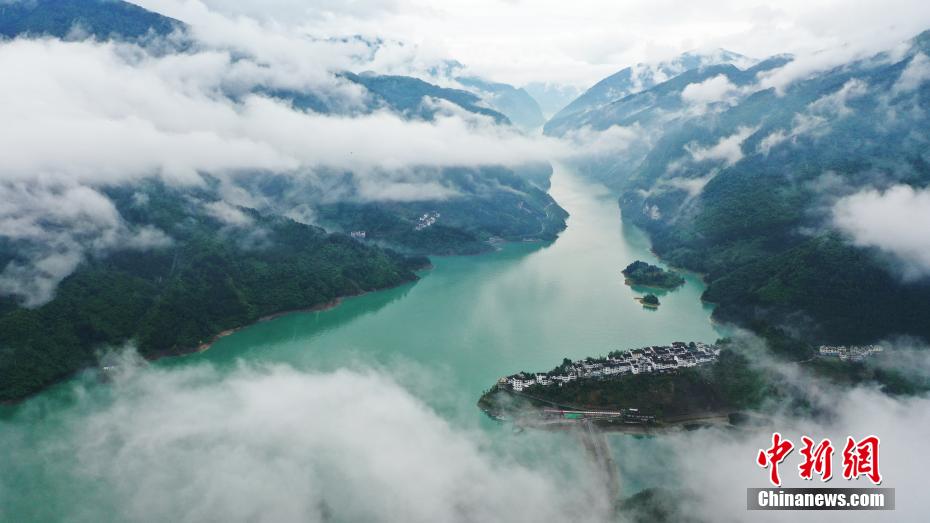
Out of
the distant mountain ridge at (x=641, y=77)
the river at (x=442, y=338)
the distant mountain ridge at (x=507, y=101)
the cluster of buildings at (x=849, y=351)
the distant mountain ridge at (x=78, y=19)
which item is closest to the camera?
the river at (x=442, y=338)

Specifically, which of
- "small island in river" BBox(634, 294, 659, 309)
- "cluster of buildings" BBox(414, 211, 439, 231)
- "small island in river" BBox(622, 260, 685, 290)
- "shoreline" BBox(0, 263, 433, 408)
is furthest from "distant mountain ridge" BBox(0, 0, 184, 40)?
"small island in river" BBox(634, 294, 659, 309)

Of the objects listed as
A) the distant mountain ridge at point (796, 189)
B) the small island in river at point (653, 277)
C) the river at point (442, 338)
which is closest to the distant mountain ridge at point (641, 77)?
the distant mountain ridge at point (796, 189)

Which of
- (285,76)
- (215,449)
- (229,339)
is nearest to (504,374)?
(215,449)

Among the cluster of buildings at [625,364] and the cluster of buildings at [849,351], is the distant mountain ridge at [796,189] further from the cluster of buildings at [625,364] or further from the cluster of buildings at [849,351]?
the cluster of buildings at [625,364]

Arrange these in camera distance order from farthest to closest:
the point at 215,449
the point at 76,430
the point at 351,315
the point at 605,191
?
1. the point at 605,191
2. the point at 351,315
3. the point at 76,430
4. the point at 215,449

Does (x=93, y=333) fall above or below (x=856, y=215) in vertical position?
below

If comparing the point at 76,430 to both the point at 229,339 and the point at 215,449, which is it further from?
the point at 229,339
